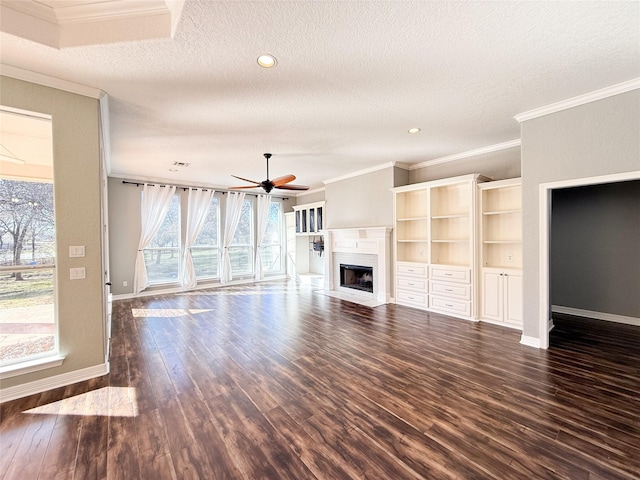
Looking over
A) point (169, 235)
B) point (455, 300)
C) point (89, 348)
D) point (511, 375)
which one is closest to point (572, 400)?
point (511, 375)

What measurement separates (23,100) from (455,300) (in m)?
5.87

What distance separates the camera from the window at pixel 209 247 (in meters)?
7.39

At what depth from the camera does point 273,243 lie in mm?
8906

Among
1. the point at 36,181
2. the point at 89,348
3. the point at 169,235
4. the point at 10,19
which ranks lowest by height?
the point at 89,348

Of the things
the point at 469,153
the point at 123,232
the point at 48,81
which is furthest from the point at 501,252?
the point at 123,232

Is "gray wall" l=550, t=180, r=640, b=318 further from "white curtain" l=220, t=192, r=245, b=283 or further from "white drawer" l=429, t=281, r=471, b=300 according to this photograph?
→ "white curtain" l=220, t=192, r=245, b=283

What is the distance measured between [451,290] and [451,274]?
0.27 metres

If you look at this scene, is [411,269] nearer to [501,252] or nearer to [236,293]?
[501,252]

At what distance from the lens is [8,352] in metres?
2.52

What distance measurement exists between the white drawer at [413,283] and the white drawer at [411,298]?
0.37 feet

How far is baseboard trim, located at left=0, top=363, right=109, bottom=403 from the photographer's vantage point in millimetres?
2416

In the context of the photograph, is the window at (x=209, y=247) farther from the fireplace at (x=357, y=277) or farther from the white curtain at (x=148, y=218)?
the fireplace at (x=357, y=277)

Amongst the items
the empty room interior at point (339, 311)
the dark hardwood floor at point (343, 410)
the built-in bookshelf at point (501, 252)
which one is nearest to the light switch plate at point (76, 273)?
the empty room interior at point (339, 311)

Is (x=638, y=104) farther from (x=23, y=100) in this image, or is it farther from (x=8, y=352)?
(x=8, y=352)
